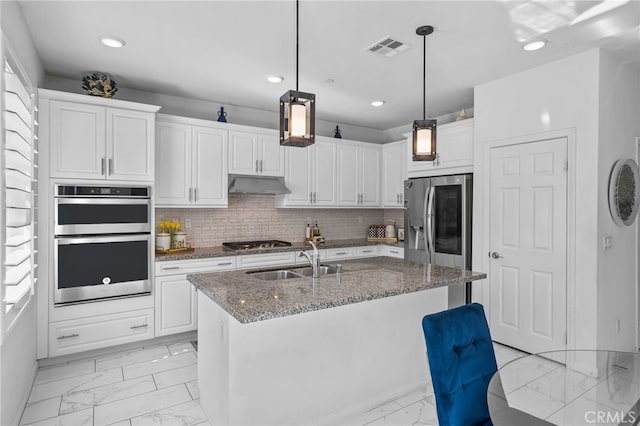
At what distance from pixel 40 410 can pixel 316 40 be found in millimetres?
3330

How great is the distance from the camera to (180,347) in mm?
3762

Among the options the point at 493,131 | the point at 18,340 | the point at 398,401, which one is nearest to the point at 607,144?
the point at 493,131

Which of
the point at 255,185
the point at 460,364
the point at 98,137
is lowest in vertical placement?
the point at 460,364

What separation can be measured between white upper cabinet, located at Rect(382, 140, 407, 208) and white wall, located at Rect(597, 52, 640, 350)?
2.40 m

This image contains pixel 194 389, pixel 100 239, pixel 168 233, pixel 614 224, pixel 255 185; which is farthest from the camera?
pixel 255 185

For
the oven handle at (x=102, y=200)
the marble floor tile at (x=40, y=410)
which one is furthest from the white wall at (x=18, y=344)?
the oven handle at (x=102, y=200)

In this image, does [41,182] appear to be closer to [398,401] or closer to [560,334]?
[398,401]

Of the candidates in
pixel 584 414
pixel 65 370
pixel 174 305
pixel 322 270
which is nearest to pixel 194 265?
pixel 174 305

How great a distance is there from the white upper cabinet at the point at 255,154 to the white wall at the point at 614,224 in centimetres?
331

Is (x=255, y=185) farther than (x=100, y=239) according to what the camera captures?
Yes

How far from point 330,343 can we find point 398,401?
2.53 ft

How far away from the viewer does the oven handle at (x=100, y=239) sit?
324 cm

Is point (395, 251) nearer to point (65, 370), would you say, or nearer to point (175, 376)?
point (175, 376)

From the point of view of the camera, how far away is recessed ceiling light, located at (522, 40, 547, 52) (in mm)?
2873
